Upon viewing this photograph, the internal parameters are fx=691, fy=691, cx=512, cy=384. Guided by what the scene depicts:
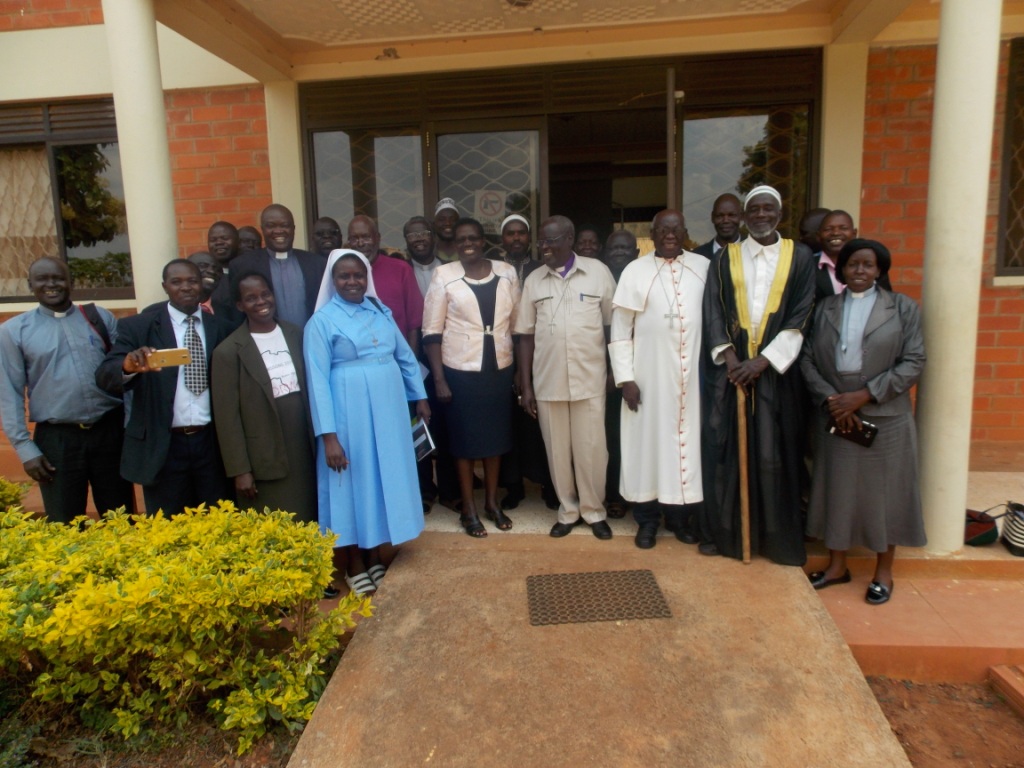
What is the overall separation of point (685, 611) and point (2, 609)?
9.03 feet

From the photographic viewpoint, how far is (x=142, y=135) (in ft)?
12.9

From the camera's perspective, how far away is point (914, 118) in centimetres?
515

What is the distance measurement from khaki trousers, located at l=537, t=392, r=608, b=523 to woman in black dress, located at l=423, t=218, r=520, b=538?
284mm

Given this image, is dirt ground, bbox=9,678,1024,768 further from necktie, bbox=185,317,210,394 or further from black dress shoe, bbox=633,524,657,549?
necktie, bbox=185,317,210,394

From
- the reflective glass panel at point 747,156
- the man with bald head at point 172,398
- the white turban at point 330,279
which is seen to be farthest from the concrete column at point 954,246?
the man with bald head at point 172,398

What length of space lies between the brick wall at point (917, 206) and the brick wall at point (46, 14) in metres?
6.24

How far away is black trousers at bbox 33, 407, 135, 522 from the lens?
12.0 feet

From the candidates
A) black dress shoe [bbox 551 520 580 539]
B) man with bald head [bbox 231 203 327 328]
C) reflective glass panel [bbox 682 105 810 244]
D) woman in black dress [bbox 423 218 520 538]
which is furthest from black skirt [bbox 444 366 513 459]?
reflective glass panel [bbox 682 105 810 244]

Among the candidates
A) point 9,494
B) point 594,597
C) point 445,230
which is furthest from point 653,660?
point 9,494

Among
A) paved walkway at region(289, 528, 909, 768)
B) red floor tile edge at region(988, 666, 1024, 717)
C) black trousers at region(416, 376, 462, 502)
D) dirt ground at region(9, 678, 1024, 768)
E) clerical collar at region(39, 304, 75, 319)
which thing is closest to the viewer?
paved walkway at region(289, 528, 909, 768)

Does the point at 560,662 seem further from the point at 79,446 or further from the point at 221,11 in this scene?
the point at 221,11

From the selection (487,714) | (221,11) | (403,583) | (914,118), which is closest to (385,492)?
(403,583)

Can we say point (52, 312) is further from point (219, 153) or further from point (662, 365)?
point (662, 365)

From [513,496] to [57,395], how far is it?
267 cm
